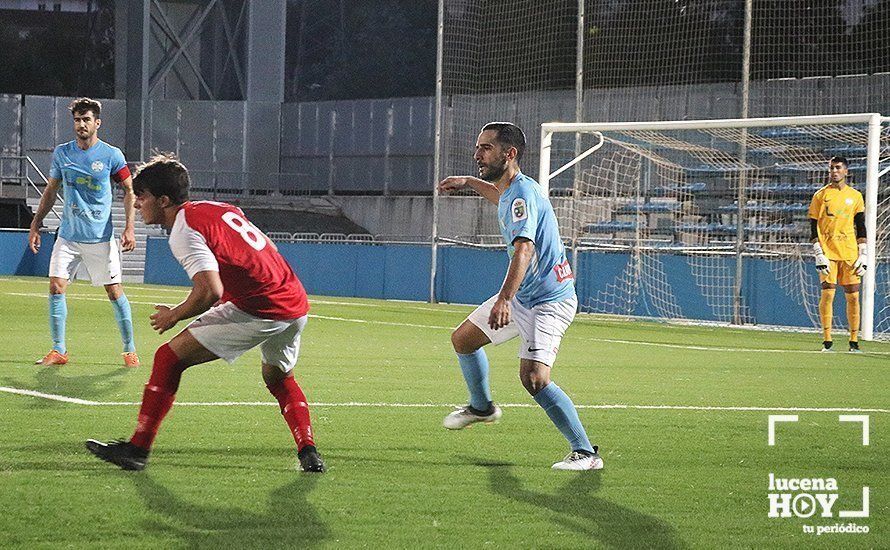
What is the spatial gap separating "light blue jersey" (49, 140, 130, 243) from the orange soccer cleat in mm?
1035

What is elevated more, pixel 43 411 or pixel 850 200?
pixel 850 200

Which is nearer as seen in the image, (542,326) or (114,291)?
(542,326)

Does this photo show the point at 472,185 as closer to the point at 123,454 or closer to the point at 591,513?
the point at 123,454

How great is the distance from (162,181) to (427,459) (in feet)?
6.99

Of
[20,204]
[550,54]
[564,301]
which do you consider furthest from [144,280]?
[564,301]

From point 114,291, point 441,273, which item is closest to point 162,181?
point 114,291

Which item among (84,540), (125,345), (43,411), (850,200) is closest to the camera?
(84,540)

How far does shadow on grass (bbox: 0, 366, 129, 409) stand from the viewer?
1013 centimetres

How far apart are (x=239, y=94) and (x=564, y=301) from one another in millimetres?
40912

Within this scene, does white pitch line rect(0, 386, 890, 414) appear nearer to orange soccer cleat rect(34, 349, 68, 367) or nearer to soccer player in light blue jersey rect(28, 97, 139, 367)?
orange soccer cleat rect(34, 349, 68, 367)

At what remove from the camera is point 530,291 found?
A: 7.79 meters

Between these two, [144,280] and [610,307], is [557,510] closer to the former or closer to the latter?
[610,307]

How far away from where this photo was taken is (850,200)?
686 inches

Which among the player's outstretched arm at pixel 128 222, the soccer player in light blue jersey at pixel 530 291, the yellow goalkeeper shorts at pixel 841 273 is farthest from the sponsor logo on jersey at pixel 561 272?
the yellow goalkeeper shorts at pixel 841 273
